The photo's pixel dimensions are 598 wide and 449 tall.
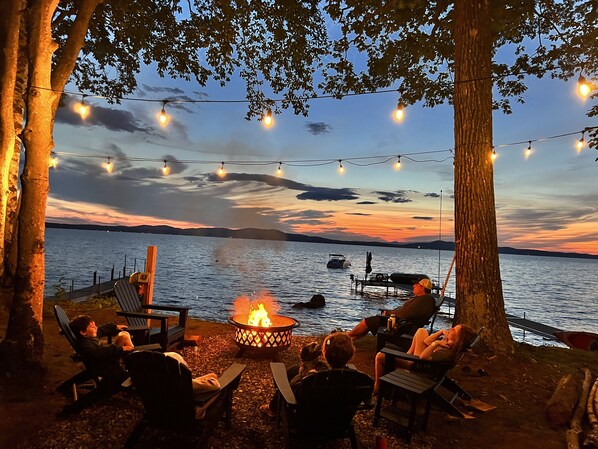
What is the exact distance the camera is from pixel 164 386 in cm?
248

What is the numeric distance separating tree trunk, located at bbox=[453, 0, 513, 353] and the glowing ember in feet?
9.21

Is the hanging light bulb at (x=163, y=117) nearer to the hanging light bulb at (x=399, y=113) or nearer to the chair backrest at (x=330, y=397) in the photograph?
the hanging light bulb at (x=399, y=113)

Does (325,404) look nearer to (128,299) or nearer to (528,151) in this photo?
(128,299)

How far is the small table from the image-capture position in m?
2.95

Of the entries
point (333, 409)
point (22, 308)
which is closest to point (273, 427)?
point (333, 409)

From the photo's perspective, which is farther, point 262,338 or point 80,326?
point 262,338

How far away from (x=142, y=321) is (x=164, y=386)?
120 inches

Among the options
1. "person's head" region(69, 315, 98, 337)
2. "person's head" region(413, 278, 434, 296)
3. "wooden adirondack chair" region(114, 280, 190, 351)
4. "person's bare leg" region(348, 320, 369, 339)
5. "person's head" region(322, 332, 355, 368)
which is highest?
"person's head" region(413, 278, 434, 296)

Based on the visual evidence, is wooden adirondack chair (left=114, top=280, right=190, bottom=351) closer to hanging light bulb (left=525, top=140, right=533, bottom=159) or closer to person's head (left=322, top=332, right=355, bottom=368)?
person's head (left=322, top=332, right=355, bottom=368)

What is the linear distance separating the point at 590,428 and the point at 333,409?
251 cm

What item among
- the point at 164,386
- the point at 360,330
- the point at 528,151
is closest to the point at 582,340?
the point at 528,151

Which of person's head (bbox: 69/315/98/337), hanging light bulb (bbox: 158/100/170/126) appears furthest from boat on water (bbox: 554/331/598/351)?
hanging light bulb (bbox: 158/100/170/126)

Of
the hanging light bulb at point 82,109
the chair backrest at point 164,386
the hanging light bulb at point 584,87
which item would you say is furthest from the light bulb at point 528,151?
the hanging light bulb at point 82,109

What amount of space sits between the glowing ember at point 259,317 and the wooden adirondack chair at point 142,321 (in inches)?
32.9
